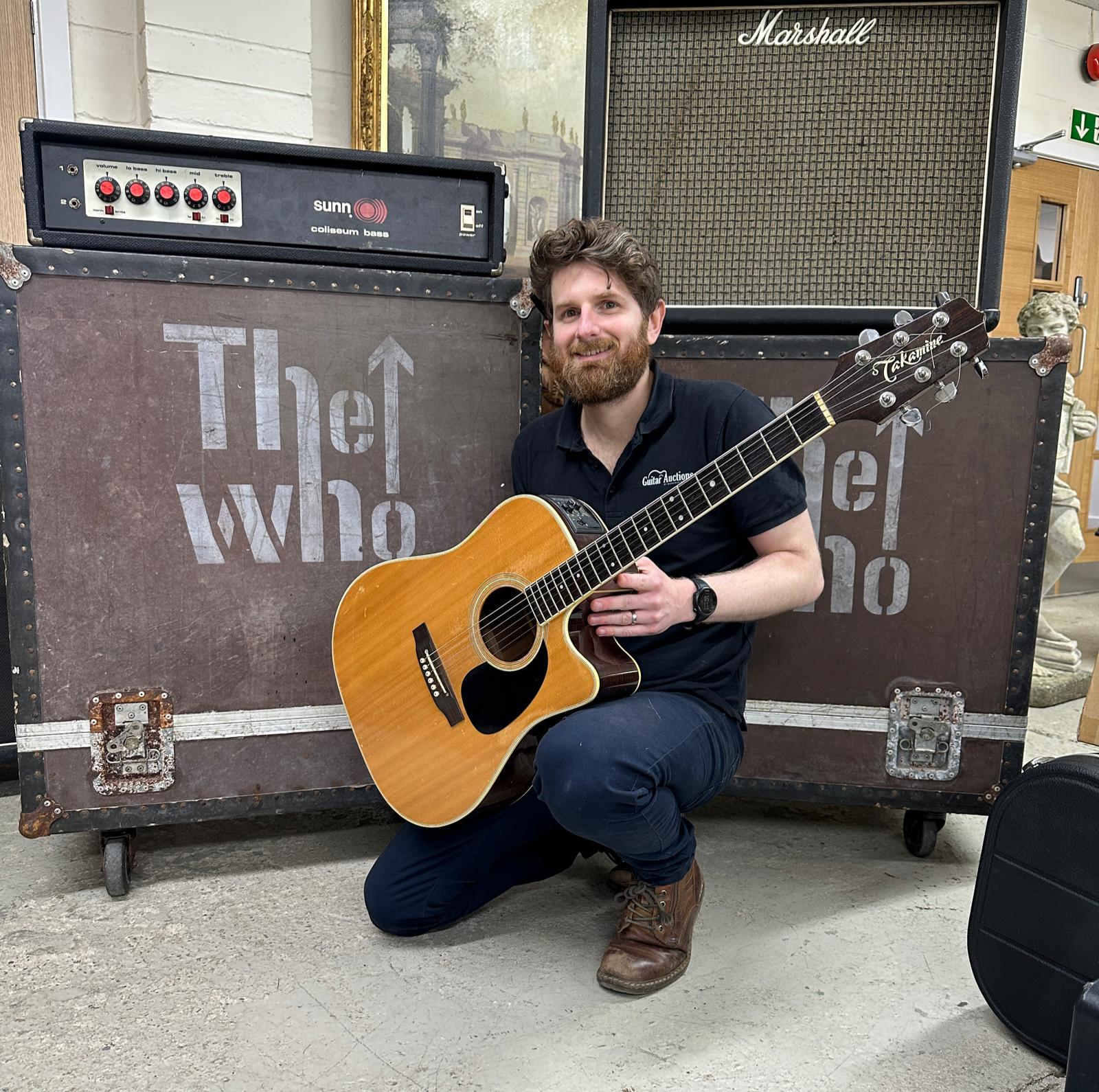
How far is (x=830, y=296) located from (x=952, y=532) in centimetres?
49

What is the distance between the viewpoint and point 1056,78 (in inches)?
167

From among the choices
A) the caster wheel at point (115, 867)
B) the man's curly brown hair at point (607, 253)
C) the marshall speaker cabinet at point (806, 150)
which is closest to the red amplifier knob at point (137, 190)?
the man's curly brown hair at point (607, 253)

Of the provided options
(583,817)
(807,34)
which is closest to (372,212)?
(807,34)

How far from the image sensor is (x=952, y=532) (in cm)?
174

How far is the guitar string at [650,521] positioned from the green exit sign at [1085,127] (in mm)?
3940

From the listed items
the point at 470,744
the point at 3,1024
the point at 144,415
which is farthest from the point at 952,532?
the point at 3,1024

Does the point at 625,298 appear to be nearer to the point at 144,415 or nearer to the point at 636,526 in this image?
the point at 636,526

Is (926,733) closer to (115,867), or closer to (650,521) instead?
(650,521)

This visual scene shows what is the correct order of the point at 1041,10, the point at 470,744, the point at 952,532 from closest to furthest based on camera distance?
the point at 470,744 → the point at 952,532 → the point at 1041,10

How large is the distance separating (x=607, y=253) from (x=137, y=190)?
786 millimetres

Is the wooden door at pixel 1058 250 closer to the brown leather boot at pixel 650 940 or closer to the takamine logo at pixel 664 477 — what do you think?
the takamine logo at pixel 664 477

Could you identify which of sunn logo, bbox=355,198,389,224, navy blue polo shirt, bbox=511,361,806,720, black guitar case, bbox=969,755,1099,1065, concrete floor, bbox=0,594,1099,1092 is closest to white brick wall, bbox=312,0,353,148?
sunn logo, bbox=355,198,389,224

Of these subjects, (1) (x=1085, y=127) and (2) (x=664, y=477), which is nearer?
(2) (x=664, y=477)

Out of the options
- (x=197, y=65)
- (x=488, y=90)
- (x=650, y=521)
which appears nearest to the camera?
(x=650, y=521)
